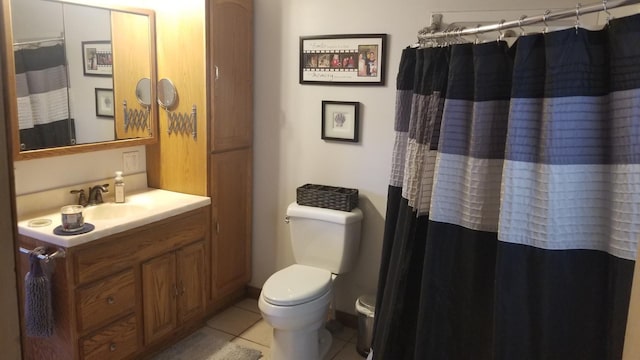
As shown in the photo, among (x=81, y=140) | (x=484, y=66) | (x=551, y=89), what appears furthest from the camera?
(x=81, y=140)

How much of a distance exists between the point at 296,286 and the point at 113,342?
0.95 m

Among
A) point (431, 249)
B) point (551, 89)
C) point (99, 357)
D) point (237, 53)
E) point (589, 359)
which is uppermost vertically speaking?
point (237, 53)

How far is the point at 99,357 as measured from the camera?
231 centimetres

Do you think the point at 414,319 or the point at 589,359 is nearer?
the point at 589,359

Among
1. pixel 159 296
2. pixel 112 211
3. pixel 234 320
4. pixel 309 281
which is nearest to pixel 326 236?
pixel 309 281

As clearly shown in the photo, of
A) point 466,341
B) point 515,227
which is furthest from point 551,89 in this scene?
point 466,341

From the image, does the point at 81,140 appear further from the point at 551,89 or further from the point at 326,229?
the point at 551,89

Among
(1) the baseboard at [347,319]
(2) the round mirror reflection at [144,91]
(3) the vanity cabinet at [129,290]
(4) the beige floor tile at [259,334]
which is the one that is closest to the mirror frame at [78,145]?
(2) the round mirror reflection at [144,91]

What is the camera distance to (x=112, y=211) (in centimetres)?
264

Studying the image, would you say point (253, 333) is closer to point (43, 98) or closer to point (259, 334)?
point (259, 334)

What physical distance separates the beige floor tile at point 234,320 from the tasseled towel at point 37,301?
116 centimetres

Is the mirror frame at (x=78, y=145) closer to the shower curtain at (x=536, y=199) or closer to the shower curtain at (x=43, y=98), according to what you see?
the shower curtain at (x=43, y=98)

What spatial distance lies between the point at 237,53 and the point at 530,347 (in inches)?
95.3

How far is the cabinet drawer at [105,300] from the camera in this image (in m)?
2.20
